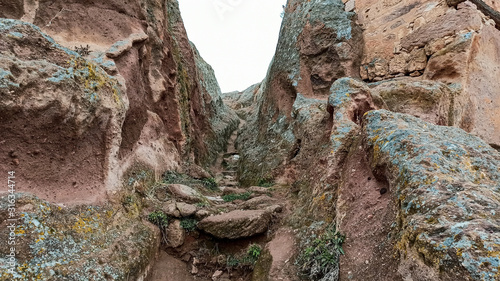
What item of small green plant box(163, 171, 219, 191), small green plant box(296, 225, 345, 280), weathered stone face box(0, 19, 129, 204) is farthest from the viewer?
small green plant box(163, 171, 219, 191)

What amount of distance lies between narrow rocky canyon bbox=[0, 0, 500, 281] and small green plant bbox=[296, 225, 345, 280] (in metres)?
0.02

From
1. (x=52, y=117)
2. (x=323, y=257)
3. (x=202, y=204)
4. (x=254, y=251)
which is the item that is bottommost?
(x=254, y=251)

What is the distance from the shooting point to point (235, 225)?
18.0 feet

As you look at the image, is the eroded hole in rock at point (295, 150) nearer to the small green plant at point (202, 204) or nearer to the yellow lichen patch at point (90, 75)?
the small green plant at point (202, 204)

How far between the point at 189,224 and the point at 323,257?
9.18 feet

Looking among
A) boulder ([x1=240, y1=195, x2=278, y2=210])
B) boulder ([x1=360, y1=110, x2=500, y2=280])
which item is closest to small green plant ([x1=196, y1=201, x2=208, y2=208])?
boulder ([x1=240, y1=195, x2=278, y2=210])

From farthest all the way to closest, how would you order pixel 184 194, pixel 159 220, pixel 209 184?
1. pixel 209 184
2. pixel 184 194
3. pixel 159 220

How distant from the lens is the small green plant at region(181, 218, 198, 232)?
580cm

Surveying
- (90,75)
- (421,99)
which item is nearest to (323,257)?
(90,75)

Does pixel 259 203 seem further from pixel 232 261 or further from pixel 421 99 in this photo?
pixel 421 99

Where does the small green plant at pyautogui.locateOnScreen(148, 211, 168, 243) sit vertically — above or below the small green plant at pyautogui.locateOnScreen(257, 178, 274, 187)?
above

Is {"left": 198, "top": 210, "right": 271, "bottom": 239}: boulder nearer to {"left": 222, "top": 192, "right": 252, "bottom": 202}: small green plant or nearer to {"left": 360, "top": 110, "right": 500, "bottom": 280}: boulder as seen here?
{"left": 222, "top": 192, "right": 252, "bottom": 202}: small green plant

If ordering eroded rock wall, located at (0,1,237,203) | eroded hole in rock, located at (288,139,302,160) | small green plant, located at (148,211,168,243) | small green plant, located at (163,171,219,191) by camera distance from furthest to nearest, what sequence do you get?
eroded hole in rock, located at (288,139,302,160), small green plant, located at (163,171,219,191), small green plant, located at (148,211,168,243), eroded rock wall, located at (0,1,237,203)

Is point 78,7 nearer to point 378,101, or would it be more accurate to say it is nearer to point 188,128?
point 188,128
